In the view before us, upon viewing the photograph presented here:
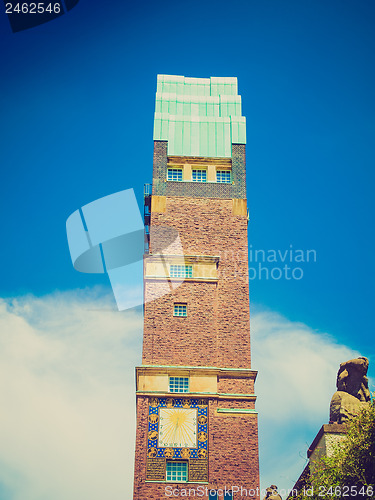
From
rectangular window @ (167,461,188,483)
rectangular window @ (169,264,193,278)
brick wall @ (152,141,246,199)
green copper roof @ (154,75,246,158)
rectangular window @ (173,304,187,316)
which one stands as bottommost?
rectangular window @ (167,461,188,483)

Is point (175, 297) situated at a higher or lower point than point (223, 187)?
lower

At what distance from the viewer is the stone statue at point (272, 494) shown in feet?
133

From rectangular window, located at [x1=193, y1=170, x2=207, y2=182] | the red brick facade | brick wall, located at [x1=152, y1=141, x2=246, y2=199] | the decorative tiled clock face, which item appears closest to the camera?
the decorative tiled clock face

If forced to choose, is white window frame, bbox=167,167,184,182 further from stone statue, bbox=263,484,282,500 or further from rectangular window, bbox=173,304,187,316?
stone statue, bbox=263,484,282,500

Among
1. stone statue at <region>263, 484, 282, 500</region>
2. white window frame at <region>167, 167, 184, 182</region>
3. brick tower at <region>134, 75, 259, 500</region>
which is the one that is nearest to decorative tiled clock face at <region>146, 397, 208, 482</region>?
brick tower at <region>134, 75, 259, 500</region>

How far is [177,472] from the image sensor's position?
44906 mm

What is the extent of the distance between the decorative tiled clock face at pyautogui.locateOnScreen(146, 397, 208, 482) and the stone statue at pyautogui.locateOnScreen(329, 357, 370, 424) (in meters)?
8.77

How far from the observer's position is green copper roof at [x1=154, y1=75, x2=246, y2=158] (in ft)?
185

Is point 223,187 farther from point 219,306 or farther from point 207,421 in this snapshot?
point 207,421

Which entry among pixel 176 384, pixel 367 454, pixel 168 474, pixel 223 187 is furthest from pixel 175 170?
pixel 367 454

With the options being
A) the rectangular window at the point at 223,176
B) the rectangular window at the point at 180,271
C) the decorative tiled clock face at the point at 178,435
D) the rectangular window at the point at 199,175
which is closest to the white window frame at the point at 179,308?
the rectangular window at the point at 180,271

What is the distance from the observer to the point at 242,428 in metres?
46.5

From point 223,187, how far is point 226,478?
1984 cm

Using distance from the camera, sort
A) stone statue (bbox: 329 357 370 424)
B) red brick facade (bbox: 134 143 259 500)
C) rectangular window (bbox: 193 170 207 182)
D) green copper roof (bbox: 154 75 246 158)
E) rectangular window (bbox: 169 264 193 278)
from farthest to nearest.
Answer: green copper roof (bbox: 154 75 246 158), rectangular window (bbox: 193 170 207 182), rectangular window (bbox: 169 264 193 278), red brick facade (bbox: 134 143 259 500), stone statue (bbox: 329 357 370 424)
